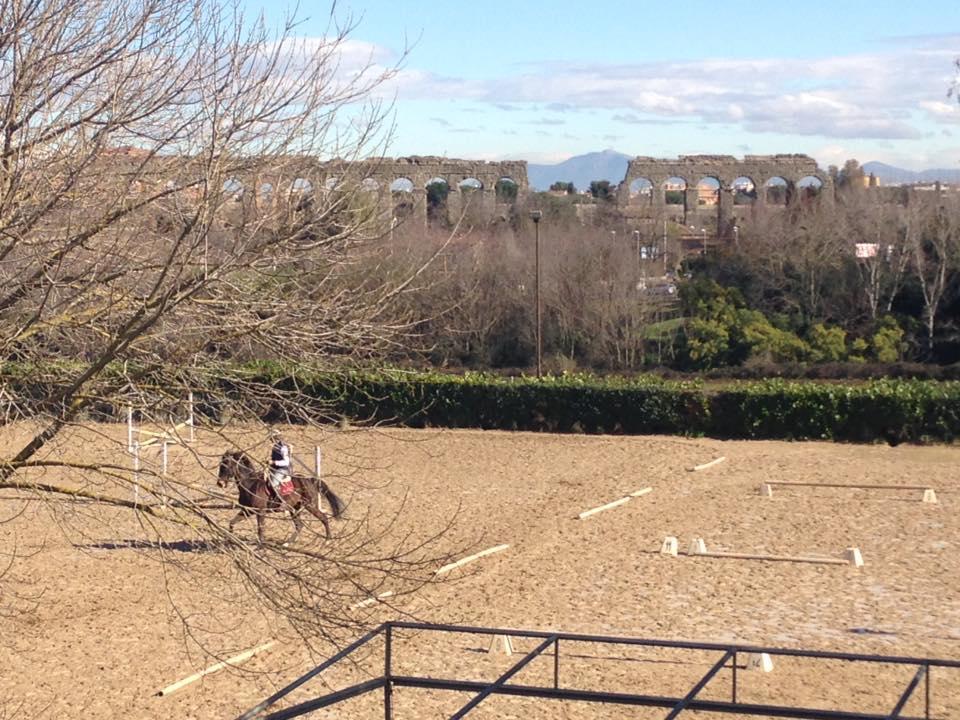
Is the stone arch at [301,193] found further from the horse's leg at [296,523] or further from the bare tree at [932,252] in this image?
the bare tree at [932,252]

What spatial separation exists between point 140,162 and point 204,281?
1390 mm

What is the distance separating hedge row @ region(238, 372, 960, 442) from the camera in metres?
25.4

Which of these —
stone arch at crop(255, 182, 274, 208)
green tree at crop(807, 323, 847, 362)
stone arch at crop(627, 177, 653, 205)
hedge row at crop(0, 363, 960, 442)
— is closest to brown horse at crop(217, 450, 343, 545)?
stone arch at crop(255, 182, 274, 208)

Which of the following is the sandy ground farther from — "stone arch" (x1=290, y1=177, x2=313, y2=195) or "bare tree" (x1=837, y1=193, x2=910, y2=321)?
"bare tree" (x1=837, y1=193, x2=910, y2=321)

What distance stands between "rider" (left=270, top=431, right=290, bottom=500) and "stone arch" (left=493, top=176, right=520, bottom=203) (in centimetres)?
4733

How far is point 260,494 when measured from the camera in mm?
6836

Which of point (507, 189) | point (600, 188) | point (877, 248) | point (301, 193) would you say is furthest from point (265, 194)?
point (600, 188)

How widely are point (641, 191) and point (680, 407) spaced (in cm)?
3847

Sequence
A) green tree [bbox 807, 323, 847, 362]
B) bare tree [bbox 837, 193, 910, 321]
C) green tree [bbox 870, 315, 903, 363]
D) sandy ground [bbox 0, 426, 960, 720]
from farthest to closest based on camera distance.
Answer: bare tree [bbox 837, 193, 910, 321], green tree [bbox 807, 323, 847, 362], green tree [bbox 870, 315, 903, 363], sandy ground [bbox 0, 426, 960, 720]

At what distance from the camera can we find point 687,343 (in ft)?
131

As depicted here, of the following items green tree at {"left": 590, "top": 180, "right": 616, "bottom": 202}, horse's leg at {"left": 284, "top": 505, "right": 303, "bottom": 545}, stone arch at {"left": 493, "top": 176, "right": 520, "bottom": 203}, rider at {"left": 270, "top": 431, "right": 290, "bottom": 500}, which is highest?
green tree at {"left": 590, "top": 180, "right": 616, "bottom": 202}

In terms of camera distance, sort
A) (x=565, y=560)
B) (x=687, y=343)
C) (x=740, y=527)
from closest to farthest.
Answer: (x=565, y=560)
(x=740, y=527)
(x=687, y=343)

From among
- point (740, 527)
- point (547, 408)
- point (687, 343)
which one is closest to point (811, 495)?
point (740, 527)

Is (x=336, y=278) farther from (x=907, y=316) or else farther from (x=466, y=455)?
(x=907, y=316)
